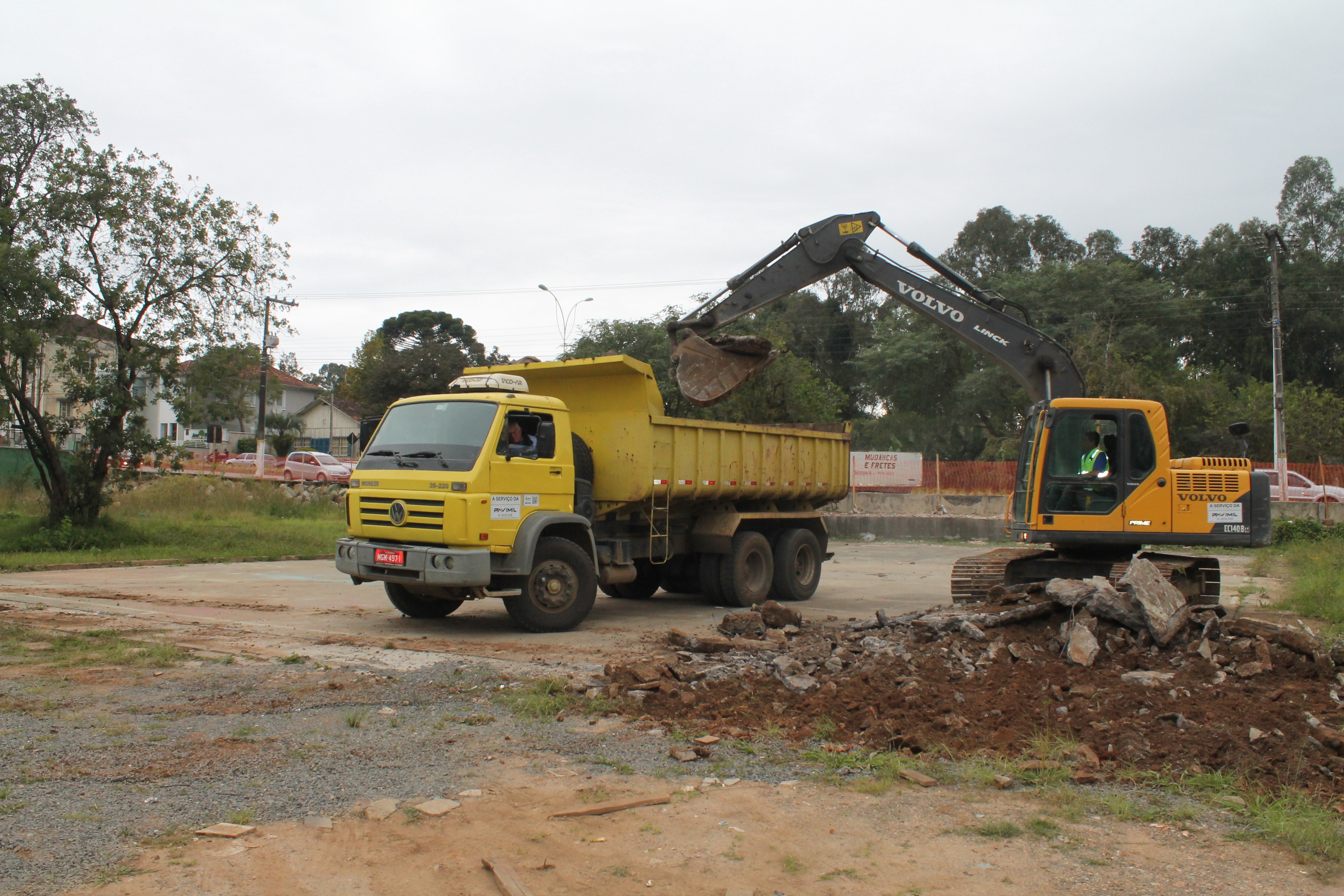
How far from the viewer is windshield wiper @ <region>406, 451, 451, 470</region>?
10.0 m

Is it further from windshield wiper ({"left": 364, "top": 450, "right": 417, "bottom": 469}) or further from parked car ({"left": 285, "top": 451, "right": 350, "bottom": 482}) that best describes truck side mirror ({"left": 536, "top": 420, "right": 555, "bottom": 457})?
parked car ({"left": 285, "top": 451, "right": 350, "bottom": 482})

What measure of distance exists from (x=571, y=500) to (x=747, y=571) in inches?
126

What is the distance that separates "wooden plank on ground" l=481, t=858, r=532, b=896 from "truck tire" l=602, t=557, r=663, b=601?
9.23 m

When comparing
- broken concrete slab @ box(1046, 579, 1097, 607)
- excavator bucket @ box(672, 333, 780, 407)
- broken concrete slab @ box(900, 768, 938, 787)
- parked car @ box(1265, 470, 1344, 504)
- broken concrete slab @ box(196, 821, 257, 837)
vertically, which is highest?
excavator bucket @ box(672, 333, 780, 407)

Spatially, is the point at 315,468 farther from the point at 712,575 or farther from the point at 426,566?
the point at 426,566

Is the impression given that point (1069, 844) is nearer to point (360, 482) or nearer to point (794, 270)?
point (360, 482)

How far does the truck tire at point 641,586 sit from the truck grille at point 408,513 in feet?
13.0

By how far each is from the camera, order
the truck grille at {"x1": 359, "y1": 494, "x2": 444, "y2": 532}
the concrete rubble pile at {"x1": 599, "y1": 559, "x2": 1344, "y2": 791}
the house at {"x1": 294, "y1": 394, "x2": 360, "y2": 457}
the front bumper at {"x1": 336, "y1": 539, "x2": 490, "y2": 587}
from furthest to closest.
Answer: the house at {"x1": 294, "y1": 394, "x2": 360, "y2": 457} → the truck grille at {"x1": 359, "y1": 494, "x2": 444, "y2": 532} → the front bumper at {"x1": 336, "y1": 539, "x2": 490, "y2": 587} → the concrete rubble pile at {"x1": 599, "y1": 559, "x2": 1344, "y2": 791}

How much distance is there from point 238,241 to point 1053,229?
173 ft

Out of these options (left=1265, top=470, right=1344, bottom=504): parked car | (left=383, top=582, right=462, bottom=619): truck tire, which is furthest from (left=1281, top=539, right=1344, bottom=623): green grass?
(left=383, top=582, right=462, bottom=619): truck tire

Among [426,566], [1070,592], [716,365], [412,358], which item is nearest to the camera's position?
[1070,592]

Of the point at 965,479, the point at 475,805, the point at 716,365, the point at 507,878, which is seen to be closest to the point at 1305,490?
the point at 965,479

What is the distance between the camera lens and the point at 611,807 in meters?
4.89

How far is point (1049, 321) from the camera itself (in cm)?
4862
